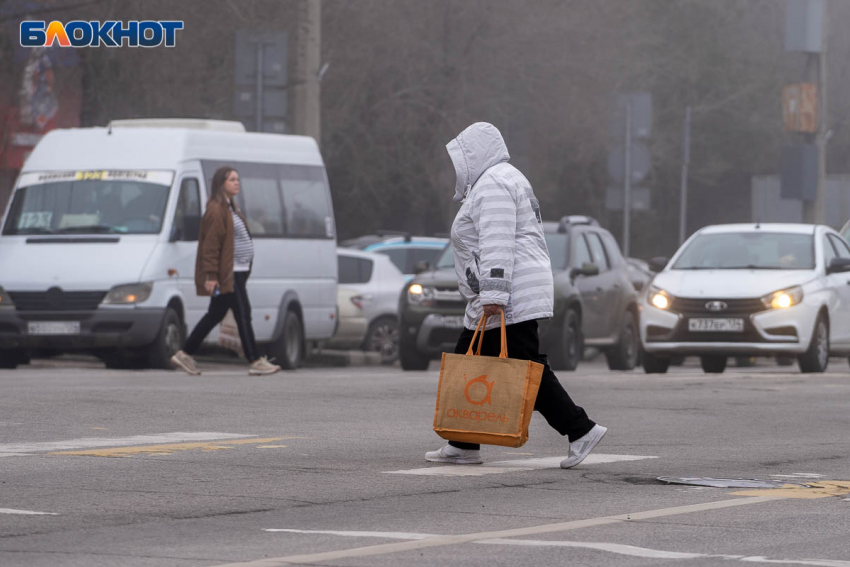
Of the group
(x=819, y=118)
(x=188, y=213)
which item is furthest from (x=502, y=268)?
(x=819, y=118)

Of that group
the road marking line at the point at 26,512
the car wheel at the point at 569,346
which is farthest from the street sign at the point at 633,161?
the road marking line at the point at 26,512

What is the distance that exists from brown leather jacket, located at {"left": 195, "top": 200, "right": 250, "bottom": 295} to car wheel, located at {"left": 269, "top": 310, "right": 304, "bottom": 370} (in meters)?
3.99

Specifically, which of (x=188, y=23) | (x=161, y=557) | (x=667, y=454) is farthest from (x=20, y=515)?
(x=188, y=23)

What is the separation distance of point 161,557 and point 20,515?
1163 millimetres

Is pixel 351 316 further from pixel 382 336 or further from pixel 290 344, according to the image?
pixel 290 344

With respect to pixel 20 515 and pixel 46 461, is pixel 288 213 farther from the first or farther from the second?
pixel 20 515

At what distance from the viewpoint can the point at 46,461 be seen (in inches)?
353

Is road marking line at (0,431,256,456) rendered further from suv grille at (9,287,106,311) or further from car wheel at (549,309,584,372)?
car wheel at (549,309,584,372)

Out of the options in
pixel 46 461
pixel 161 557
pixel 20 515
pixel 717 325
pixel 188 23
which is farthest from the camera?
pixel 188 23

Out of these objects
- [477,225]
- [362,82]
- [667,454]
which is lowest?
[667,454]

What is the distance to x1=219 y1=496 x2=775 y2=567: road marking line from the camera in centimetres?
Result: 612

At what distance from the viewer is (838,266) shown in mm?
18875

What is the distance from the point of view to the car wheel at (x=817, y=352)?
18.5 m

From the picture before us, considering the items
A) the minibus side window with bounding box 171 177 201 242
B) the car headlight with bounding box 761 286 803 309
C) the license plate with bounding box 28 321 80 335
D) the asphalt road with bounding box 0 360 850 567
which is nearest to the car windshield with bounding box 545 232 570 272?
the car headlight with bounding box 761 286 803 309
